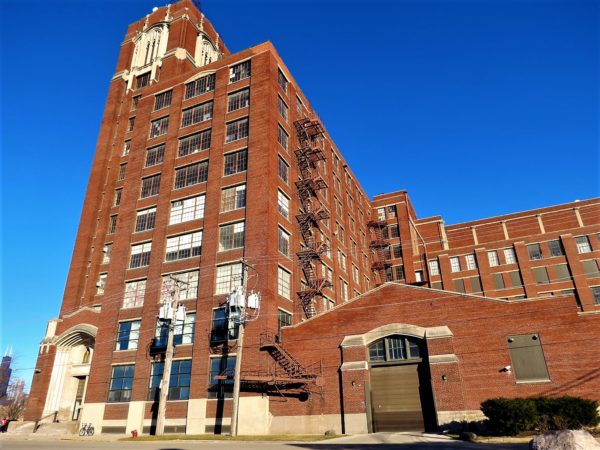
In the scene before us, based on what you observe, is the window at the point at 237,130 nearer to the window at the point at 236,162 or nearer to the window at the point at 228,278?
the window at the point at 236,162

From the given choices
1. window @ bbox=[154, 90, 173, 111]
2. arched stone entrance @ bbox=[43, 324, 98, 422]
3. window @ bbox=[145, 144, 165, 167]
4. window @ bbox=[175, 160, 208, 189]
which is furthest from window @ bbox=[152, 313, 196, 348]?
window @ bbox=[154, 90, 173, 111]

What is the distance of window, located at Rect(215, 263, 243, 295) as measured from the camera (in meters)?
34.7

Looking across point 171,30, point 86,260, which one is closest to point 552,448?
point 86,260

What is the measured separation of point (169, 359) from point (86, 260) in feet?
73.3

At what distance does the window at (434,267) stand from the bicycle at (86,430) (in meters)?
51.1

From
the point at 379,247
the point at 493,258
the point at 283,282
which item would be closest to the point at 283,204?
the point at 283,282

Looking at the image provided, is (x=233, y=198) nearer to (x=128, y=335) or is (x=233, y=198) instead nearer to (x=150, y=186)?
(x=150, y=186)

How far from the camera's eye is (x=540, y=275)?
61.3m

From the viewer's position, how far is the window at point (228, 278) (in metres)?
34.7

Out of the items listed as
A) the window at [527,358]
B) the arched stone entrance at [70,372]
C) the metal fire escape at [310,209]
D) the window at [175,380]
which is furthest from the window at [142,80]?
the window at [527,358]

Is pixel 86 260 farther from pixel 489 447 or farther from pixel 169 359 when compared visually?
pixel 489 447

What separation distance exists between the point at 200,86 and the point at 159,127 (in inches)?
252

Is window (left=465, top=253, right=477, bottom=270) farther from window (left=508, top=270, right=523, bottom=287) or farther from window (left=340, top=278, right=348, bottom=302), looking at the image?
window (left=340, top=278, right=348, bottom=302)

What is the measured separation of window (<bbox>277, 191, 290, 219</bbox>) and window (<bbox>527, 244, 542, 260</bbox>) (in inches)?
1640
